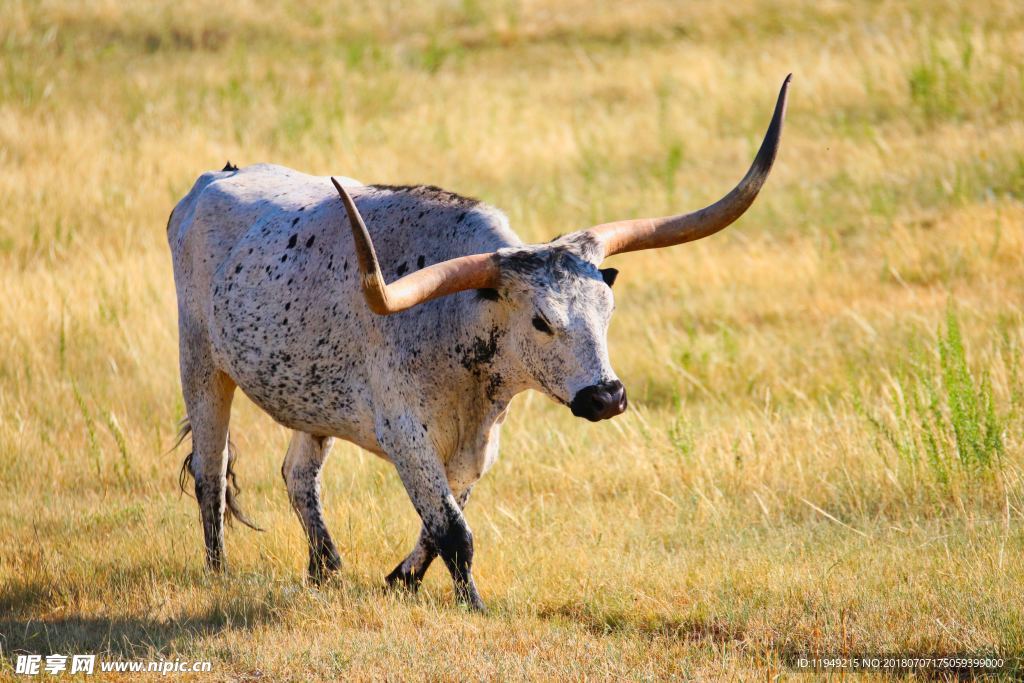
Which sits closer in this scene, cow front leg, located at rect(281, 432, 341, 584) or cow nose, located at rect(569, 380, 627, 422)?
cow nose, located at rect(569, 380, 627, 422)

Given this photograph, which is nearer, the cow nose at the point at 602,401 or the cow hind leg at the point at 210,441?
the cow nose at the point at 602,401

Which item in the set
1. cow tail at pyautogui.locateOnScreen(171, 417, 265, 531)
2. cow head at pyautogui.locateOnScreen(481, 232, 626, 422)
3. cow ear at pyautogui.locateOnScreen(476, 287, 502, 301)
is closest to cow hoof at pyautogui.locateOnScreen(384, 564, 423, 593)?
Answer: cow tail at pyautogui.locateOnScreen(171, 417, 265, 531)

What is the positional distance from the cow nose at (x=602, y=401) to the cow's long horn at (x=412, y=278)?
641 mm

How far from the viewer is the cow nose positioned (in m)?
4.84

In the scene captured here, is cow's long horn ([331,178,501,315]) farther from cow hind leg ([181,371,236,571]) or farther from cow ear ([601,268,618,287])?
cow hind leg ([181,371,236,571])

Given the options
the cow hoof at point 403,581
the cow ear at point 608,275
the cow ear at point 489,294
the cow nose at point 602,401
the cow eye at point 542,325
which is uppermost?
the cow ear at point 608,275

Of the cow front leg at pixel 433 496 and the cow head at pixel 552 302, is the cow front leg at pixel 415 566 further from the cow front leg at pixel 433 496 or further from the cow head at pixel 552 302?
the cow head at pixel 552 302

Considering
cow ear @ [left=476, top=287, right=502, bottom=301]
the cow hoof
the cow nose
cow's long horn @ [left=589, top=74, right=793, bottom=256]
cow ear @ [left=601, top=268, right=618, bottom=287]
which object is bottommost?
the cow hoof

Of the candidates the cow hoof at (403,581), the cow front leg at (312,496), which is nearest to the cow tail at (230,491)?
the cow front leg at (312,496)

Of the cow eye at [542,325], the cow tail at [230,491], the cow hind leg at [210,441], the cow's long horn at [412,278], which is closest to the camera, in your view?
the cow's long horn at [412,278]

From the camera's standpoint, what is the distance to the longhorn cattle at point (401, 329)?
5098 millimetres

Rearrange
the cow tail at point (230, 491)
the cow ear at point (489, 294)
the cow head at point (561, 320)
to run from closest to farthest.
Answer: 1. the cow head at point (561, 320)
2. the cow ear at point (489, 294)
3. the cow tail at point (230, 491)

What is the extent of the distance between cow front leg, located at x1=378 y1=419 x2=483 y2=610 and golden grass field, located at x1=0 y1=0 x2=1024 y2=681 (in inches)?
10.9

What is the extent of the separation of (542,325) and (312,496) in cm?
204
